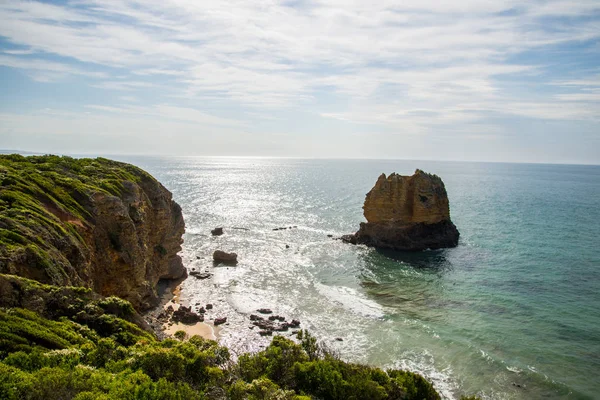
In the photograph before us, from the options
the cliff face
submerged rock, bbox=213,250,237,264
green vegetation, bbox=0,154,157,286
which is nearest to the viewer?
green vegetation, bbox=0,154,157,286

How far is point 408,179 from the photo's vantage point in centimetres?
7250

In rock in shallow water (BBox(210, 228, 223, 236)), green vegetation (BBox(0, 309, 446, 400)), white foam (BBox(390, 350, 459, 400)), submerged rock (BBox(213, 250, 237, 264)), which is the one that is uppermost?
green vegetation (BBox(0, 309, 446, 400))

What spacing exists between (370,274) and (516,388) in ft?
96.6

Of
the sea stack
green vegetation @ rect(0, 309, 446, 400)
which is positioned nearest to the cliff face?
green vegetation @ rect(0, 309, 446, 400)

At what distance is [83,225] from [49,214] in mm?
3090

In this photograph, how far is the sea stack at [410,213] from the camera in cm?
7150

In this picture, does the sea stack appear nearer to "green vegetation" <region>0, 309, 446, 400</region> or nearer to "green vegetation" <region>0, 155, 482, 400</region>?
"green vegetation" <region>0, 155, 482, 400</region>

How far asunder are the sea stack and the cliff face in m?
41.3

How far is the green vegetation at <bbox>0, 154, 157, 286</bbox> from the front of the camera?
810 inches

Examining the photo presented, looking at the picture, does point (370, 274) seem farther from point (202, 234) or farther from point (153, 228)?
point (202, 234)

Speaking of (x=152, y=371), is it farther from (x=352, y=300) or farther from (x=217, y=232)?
(x=217, y=232)

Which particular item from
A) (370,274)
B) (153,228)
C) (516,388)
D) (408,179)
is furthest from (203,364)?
(408,179)

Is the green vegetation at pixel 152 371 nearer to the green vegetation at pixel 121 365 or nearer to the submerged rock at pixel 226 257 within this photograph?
the green vegetation at pixel 121 365

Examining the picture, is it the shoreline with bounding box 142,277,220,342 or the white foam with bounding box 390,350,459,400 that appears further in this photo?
the shoreline with bounding box 142,277,220,342
